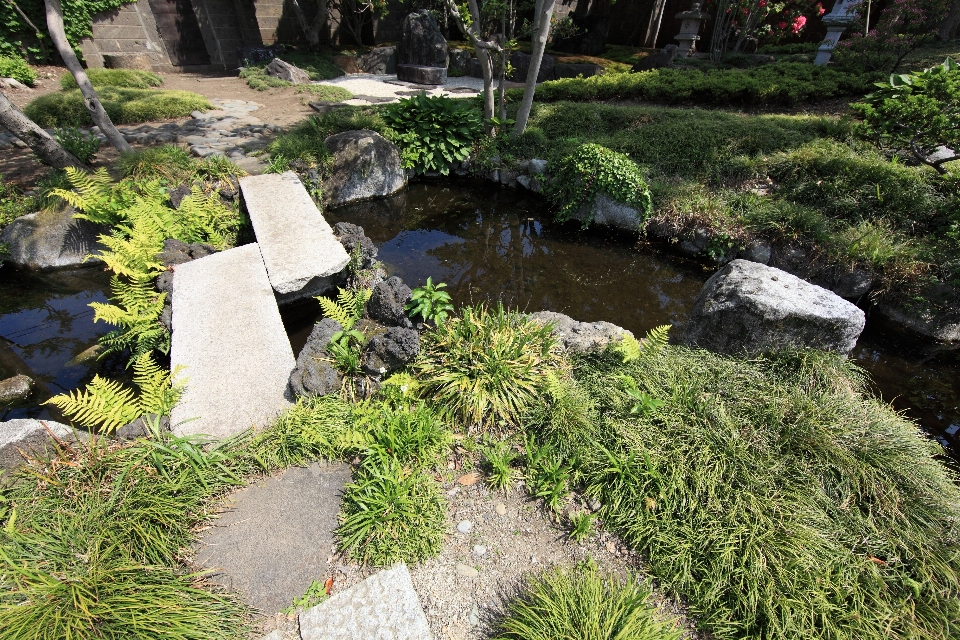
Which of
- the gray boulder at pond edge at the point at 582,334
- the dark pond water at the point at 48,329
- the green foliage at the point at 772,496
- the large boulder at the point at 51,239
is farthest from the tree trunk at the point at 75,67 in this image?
the green foliage at the point at 772,496

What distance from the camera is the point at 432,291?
12.9 feet

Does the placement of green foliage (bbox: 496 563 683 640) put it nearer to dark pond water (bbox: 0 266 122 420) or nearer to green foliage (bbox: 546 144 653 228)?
dark pond water (bbox: 0 266 122 420)

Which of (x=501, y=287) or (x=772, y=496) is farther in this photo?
(x=501, y=287)

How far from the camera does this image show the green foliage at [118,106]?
27.6ft

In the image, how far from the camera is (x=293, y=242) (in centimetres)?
528

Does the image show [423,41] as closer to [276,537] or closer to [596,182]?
[596,182]

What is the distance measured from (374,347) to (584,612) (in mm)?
2426

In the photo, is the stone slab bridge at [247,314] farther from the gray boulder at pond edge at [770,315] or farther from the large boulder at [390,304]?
the gray boulder at pond edge at [770,315]

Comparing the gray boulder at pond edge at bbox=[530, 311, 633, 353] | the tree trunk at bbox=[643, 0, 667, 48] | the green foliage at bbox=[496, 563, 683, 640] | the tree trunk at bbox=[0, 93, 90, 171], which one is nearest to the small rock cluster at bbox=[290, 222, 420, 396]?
the gray boulder at pond edge at bbox=[530, 311, 633, 353]

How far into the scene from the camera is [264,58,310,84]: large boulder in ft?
42.0

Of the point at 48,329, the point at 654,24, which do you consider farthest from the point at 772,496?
the point at 654,24

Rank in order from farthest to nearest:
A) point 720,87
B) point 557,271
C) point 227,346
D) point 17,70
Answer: point 17,70 → point 720,87 → point 557,271 → point 227,346

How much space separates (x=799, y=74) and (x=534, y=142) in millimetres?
7846

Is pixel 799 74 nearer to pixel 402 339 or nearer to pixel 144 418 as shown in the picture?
pixel 402 339
